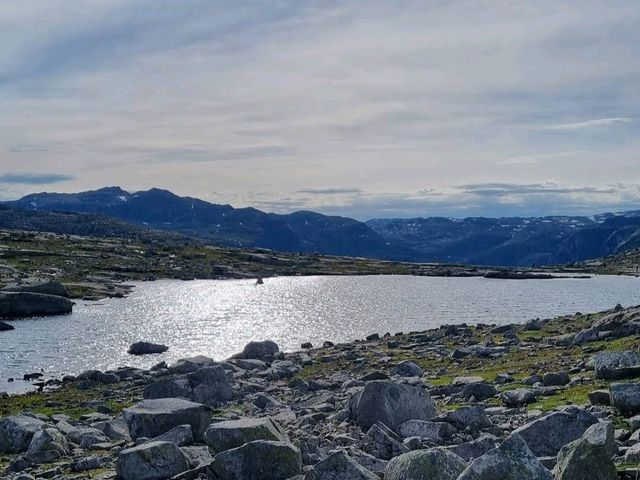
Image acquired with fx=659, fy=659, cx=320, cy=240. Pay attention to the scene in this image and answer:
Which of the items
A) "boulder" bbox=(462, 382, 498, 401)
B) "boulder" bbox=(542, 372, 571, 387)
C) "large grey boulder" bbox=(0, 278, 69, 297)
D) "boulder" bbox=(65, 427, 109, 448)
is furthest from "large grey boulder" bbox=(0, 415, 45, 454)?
"large grey boulder" bbox=(0, 278, 69, 297)

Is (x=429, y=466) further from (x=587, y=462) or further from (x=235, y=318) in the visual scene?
(x=235, y=318)

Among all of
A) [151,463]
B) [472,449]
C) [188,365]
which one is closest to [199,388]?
[151,463]

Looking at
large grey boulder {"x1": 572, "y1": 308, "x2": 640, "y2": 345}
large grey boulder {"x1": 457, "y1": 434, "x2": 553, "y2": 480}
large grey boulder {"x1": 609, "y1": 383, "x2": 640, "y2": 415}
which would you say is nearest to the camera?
large grey boulder {"x1": 457, "y1": 434, "x2": 553, "y2": 480}

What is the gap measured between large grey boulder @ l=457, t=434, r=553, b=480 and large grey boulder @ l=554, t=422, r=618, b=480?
56cm

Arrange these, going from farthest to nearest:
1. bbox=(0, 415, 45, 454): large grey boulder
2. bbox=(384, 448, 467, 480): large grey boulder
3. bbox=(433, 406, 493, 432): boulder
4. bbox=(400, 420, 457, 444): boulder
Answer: bbox=(0, 415, 45, 454): large grey boulder → bbox=(433, 406, 493, 432): boulder → bbox=(400, 420, 457, 444): boulder → bbox=(384, 448, 467, 480): large grey boulder

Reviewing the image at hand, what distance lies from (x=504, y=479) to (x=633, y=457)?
501 cm

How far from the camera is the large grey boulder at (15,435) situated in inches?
1018

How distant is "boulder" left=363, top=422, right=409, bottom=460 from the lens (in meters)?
20.4

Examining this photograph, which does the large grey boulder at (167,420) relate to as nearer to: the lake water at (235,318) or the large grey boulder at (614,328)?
the large grey boulder at (614,328)

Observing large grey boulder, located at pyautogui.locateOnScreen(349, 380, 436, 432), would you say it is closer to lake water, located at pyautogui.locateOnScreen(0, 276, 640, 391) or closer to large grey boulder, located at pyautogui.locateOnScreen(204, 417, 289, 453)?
large grey boulder, located at pyautogui.locateOnScreen(204, 417, 289, 453)

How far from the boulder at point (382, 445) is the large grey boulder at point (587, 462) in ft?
23.2

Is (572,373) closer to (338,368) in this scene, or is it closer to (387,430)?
(387,430)

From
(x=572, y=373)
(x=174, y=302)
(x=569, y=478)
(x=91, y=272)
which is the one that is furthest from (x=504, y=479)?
(x=91, y=272)

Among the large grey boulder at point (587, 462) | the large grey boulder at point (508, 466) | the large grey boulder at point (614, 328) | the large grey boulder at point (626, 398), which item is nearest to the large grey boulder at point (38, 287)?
the large grey boulder at point (614, 328)
